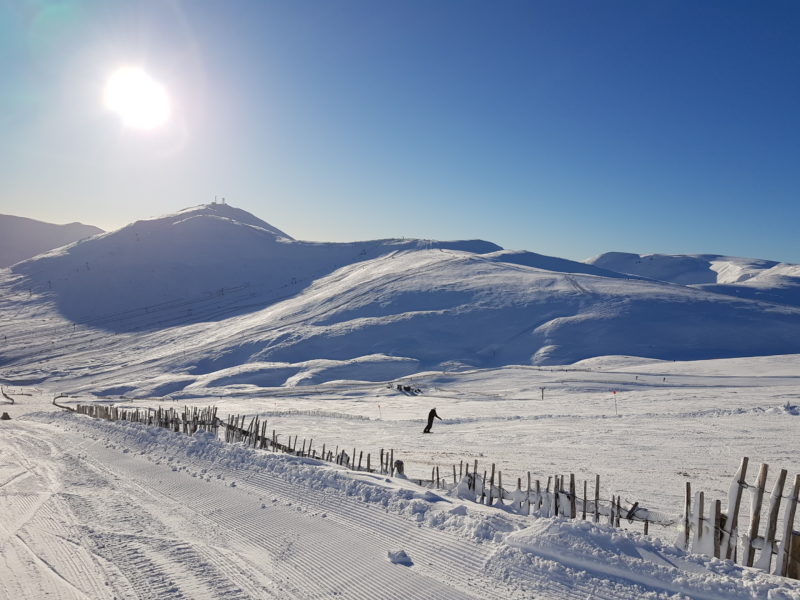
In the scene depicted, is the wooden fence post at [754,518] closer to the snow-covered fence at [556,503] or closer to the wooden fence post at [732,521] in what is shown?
the wooden fence post at [732,521]

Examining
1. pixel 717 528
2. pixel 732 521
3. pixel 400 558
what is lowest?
pixel 400 558

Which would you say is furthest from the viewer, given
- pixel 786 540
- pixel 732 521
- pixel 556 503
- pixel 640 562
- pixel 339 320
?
pixel 339 320

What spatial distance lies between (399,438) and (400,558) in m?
20.1

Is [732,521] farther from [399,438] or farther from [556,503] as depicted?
[399,438]

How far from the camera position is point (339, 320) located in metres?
102

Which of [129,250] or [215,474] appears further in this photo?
[129,250]

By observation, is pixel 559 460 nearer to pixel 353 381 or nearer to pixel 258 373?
pixel 353 381

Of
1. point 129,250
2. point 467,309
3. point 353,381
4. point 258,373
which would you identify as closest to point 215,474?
point 353,381

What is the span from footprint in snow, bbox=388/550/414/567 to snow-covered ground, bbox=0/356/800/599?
4cm

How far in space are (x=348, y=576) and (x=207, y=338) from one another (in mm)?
102255

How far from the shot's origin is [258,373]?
2990 inches

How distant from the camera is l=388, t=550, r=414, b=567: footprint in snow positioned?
29.5ft

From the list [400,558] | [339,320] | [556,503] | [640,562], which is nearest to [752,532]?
[640,562]

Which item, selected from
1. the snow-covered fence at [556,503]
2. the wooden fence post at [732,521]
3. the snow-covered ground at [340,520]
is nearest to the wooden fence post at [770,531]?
the snow-covered ground at [340,520]
